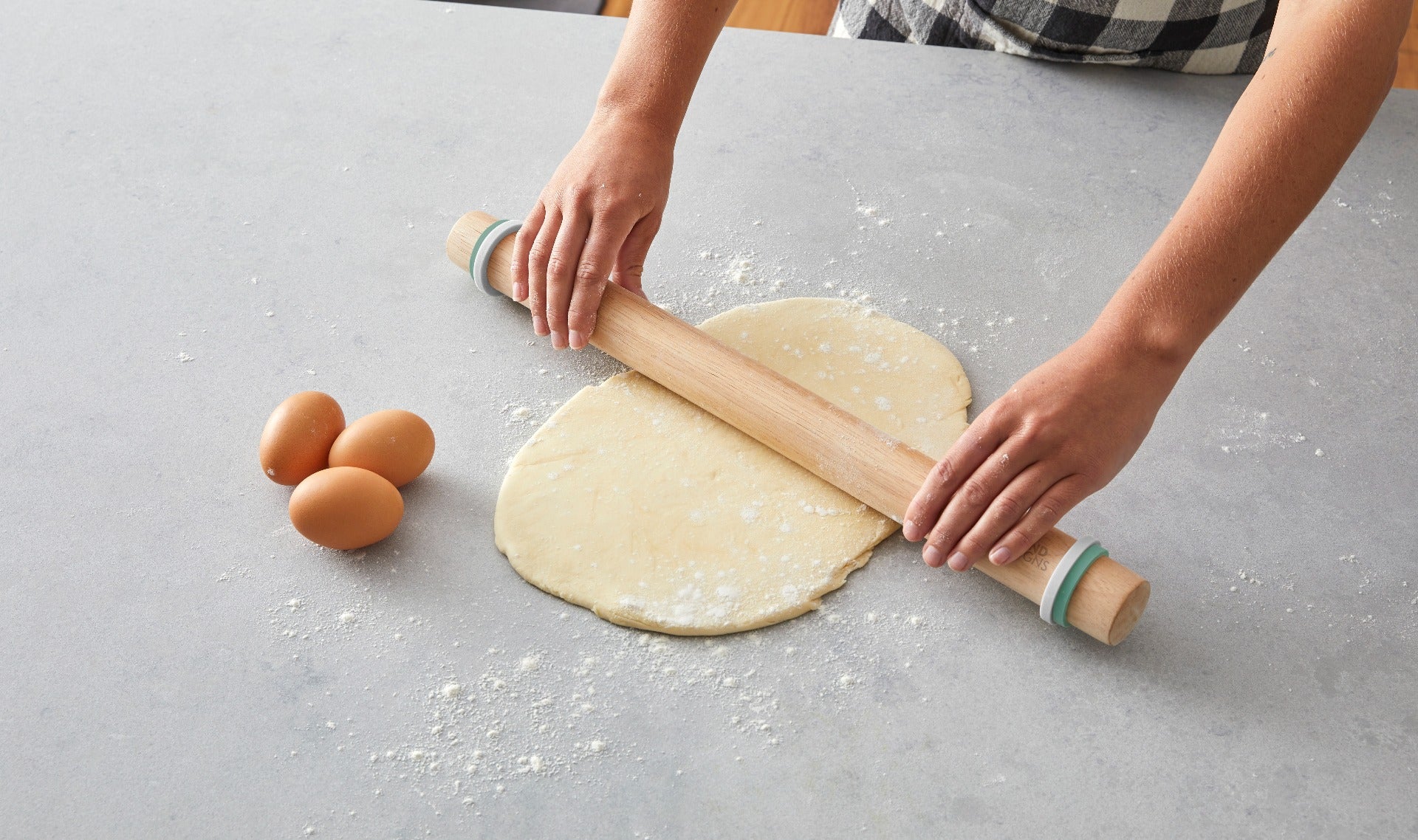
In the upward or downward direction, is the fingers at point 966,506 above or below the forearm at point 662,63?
below

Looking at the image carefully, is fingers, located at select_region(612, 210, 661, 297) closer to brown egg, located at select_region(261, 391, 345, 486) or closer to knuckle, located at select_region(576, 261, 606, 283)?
knuckle, located at select_region(576, 261, 606, 283)

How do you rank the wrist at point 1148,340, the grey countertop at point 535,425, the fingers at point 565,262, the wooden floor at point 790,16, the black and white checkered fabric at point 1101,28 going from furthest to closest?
the wooden floor at point 790,16 → the black and white checkered fabric at point 1101,28 → the fingers at point 565,262 → the wrist at point 1148,340 → the grey countertop at point 535,425

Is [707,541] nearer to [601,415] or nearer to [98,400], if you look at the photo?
[601,415]

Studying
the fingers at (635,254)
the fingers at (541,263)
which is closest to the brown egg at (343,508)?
the fingers at (541,263)

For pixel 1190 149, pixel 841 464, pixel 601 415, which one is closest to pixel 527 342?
pixel 601 415

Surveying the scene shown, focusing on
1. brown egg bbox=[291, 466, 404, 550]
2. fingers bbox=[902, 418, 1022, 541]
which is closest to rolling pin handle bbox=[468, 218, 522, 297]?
brown egg bbox=[291, 466, 404, 550]

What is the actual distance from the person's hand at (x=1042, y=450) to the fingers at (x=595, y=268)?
22.1 inches

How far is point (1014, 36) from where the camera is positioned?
7.05 feet

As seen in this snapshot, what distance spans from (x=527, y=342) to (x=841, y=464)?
58cm

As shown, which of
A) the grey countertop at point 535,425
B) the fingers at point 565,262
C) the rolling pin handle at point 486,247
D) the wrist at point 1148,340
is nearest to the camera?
the grey countertop at point 535,425

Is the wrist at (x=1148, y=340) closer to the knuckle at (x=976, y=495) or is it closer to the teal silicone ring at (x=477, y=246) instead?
the knuckle at (x=976, y=495)

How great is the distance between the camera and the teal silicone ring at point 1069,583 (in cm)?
125

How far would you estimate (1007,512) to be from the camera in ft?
4.10

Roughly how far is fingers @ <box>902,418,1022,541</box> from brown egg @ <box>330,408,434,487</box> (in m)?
0.66
